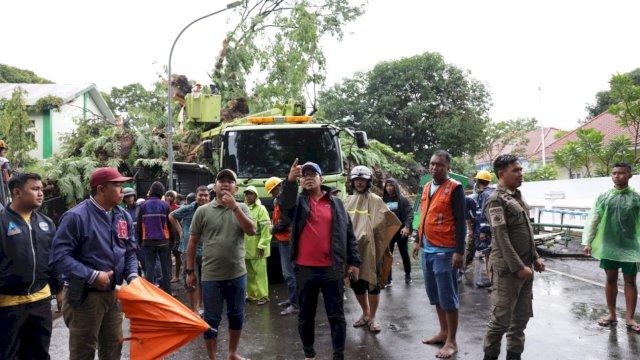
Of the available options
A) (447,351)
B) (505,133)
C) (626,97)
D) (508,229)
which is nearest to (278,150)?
(447,351)

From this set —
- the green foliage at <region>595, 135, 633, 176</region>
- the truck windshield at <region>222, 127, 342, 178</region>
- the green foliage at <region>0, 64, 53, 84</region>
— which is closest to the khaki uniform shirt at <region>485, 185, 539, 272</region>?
the truck windshield at <region>222, 127, 342, 178</region>

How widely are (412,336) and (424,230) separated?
1318 mm

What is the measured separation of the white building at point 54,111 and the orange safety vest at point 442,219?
87.6 ft

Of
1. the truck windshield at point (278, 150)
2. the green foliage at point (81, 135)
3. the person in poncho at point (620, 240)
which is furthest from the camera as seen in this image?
the green foliage at point (81, 135)

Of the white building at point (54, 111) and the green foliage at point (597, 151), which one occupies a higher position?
the white building at point (54, 111)

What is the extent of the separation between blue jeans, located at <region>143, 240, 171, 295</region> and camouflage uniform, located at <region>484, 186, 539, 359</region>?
16.7 feet

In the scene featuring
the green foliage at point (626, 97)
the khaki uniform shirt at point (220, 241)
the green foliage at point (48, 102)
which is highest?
the green foliage at point (48, 102)

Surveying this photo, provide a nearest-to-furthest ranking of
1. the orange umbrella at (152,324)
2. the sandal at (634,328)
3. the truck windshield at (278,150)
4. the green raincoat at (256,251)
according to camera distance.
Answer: the orange umbrella at (152,324) → the sandal at (634,328) → the green raincoat at (256,251) → the truck windshield at (278,150)

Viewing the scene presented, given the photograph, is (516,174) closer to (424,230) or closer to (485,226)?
(424,230)

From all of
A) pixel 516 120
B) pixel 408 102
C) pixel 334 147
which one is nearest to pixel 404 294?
pixel 334 147

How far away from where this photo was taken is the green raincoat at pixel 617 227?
5.92 metres

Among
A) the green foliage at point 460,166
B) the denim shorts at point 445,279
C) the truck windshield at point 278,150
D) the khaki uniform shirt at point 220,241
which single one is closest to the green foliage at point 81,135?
the truck windshield at point 278,150

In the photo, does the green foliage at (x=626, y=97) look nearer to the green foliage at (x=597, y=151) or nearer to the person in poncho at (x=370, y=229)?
the green foliage at (x=597, y=151)

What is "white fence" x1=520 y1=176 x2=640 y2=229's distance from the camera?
14.5m
